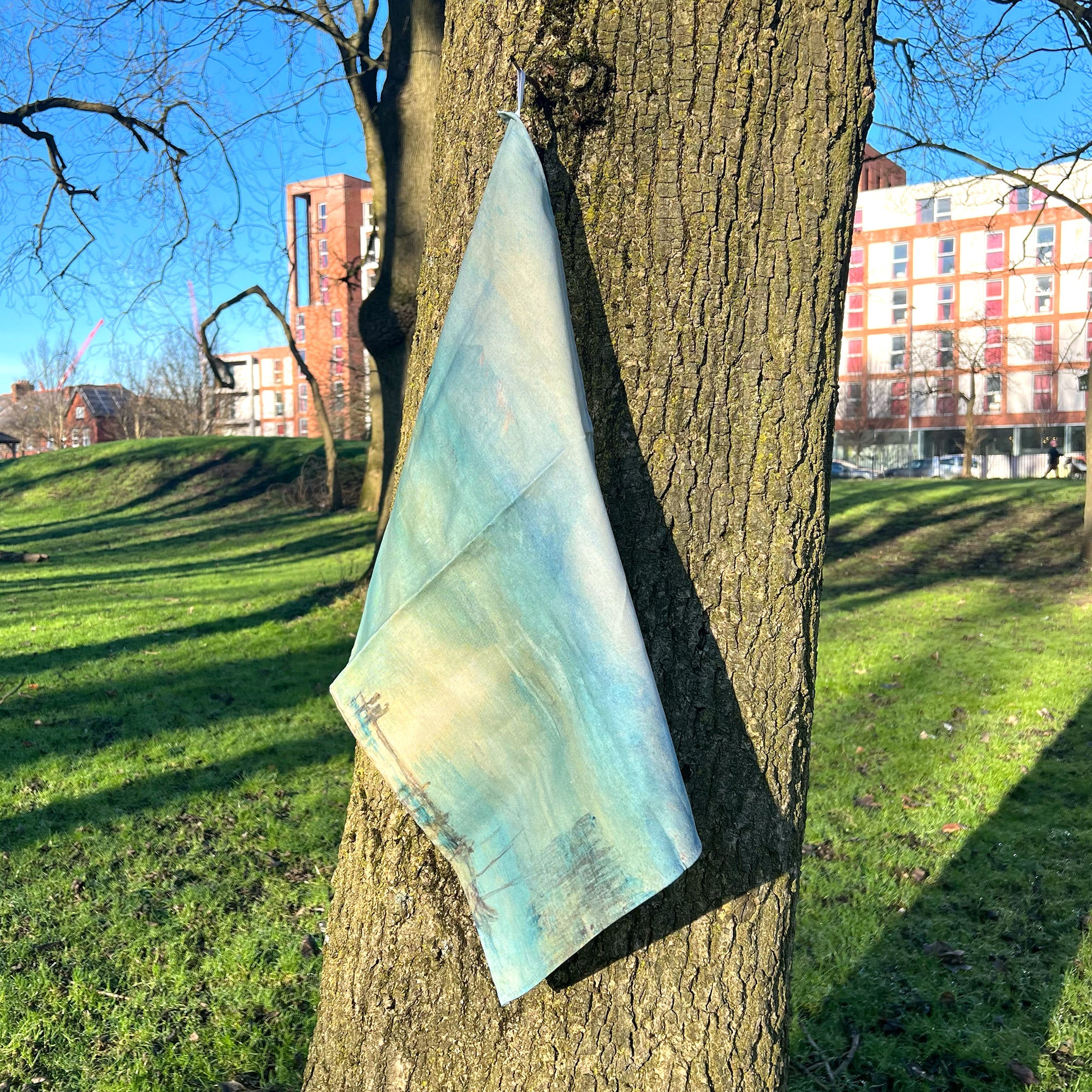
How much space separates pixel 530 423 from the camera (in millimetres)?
1774

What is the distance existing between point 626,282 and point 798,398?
0.42 metres

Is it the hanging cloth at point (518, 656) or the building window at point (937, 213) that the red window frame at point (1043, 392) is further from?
the hanging cloth at point (518, 656)

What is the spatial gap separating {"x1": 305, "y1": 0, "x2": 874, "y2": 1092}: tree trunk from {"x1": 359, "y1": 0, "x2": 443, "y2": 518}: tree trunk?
26.0 ft

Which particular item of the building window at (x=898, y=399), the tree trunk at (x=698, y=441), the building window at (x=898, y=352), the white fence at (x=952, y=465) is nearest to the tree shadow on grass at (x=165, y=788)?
the tree trunk at (x=698, y=441)

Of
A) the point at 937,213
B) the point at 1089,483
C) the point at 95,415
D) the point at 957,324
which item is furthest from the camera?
the point at 95,415

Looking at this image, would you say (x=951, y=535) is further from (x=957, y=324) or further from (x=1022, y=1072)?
(x=957, y=324)

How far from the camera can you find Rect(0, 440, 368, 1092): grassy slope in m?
3.50

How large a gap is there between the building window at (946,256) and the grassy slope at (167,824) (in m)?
55.8

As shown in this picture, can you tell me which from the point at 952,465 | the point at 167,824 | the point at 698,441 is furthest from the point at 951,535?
the point at 952,465

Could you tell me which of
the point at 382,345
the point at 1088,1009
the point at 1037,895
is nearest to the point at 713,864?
the point at 1088,1009

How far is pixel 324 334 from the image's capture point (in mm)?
63469

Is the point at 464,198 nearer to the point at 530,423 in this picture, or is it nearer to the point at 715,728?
the point at 530,423

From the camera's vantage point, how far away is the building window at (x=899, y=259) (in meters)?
61.2

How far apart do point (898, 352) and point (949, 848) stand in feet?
201
